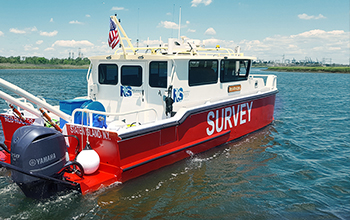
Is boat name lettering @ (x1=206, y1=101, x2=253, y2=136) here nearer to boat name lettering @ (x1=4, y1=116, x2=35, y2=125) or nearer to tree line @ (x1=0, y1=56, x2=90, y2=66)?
boat name lettering @ (x1=4, y1=116, x2=35, y2=125)

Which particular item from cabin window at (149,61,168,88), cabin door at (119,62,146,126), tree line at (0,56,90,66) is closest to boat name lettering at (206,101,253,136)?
cabin window at (149,61,168,88)

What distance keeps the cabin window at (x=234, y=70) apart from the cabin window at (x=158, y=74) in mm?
2180

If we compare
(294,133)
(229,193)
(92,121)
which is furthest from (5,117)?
(294,133)

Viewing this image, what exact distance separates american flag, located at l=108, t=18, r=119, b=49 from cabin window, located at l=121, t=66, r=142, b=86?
0.77m

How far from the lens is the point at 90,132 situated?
5.36m

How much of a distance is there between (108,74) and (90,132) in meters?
2.66

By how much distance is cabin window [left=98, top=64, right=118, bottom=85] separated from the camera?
24.6 feet

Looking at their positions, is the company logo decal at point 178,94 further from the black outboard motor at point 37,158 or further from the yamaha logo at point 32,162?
the yamaha logo at point 32,162

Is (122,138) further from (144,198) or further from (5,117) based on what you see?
(5,117)

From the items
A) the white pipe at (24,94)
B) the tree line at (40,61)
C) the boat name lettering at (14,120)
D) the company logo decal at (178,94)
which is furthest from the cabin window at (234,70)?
the tree line at (40,61)

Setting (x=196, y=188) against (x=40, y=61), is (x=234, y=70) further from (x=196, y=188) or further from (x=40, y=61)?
(x=40, y=61)

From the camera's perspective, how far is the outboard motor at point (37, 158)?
429 cm

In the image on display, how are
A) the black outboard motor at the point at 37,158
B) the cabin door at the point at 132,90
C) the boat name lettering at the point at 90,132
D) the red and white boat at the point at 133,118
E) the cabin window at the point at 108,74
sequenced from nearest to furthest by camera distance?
1. the black outboard motor at the point at 37,158
2. the red and white boat at the point at 133,118
3. the boat name lettering at the point at 90,132
4. the cabin door at the point at 132,90
5. the cabin window at the point at 108,74

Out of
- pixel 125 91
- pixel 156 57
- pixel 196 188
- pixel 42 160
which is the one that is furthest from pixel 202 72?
pixel 42 160
